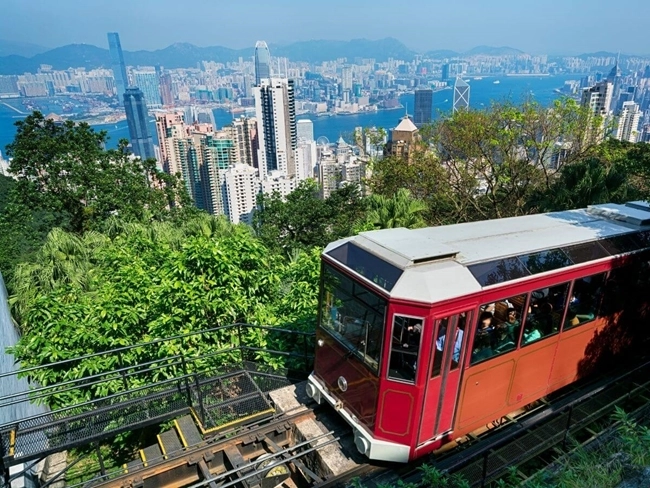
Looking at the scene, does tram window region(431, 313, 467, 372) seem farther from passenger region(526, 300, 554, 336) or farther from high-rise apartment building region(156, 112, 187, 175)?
high-rise apartment building region(156, 112, 187, 175)

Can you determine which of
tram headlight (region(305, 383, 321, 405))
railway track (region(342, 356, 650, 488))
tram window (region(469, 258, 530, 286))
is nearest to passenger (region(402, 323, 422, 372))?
tram window (region(469, 258, 530, 286))

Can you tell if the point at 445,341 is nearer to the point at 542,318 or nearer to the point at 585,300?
the point at 542,318

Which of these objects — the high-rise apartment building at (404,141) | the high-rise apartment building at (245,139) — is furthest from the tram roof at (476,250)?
the high-rise apartment building at (245,139)

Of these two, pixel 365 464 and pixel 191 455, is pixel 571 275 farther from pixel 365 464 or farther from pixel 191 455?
pixel 191 455

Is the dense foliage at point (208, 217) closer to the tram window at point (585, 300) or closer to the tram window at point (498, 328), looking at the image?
the tram window at point (498, 328)

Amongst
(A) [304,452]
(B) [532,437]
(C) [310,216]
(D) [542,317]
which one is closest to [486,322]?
(D) [542,317]

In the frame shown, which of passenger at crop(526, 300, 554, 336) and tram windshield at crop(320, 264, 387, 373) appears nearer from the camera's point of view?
tram windshield at crop(320, 264, 387, 373)

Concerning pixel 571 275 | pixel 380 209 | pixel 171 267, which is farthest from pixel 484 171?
pixel 171 267
